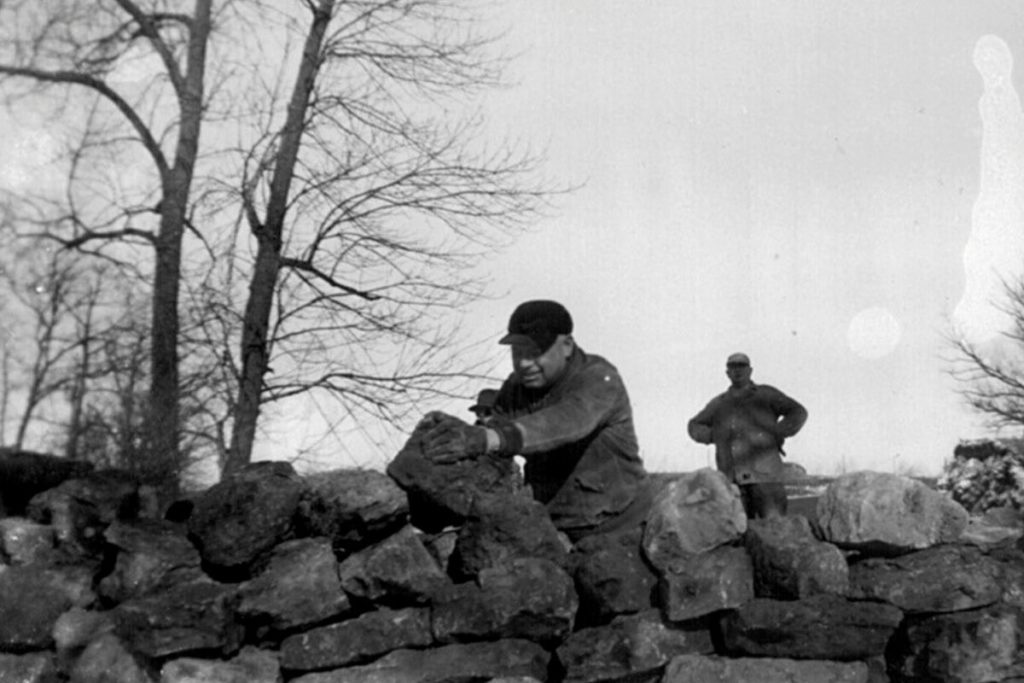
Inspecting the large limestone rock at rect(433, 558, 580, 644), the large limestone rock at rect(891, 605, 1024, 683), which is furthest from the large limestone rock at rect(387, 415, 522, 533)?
the large limestone rock at rect(891, 605, 1024, 683)

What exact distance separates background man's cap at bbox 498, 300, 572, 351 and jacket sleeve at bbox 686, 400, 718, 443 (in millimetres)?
4028

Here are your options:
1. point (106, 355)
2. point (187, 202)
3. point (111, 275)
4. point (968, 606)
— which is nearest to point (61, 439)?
point (106, 355)

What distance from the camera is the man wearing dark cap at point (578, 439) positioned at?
4238 millimetres

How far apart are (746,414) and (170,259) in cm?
492

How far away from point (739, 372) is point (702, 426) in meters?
0.57

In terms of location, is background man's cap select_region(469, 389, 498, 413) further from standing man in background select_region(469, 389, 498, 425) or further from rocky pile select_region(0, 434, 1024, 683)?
rocky pile select_region(0, 434, 1024, 683)

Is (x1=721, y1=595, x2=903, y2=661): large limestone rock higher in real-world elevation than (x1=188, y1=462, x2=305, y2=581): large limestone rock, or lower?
lower

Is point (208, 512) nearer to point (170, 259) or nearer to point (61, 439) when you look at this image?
point (61, 439)

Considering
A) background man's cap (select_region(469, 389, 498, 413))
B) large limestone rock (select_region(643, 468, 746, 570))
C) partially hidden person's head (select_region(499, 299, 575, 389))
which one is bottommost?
large limestone rock (select_region(643, 468, 746, 570))

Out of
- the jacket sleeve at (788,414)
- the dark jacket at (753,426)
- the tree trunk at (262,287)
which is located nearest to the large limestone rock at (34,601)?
the dark jacket at (753,426)

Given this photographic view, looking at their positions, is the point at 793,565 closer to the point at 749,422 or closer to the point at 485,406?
the point at 485,406

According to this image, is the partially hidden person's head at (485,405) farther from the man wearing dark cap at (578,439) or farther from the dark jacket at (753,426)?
the dark jacket at (753,426)

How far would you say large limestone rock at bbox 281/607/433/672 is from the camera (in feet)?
12.1

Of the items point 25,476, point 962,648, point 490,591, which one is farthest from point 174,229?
point 962,648
